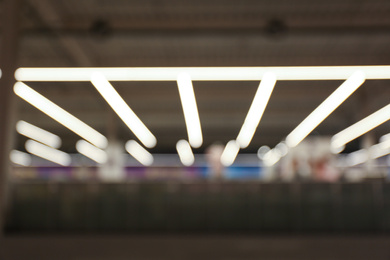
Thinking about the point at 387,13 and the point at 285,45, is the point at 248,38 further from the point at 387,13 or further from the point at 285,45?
the point at 387,13

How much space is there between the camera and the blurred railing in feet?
13.0

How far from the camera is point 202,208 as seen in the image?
13.1ft

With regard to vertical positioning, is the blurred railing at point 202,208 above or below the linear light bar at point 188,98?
below

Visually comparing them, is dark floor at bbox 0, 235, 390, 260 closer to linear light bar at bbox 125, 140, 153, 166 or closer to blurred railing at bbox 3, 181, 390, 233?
blurred railing at bbox 3, 181, 390, 233

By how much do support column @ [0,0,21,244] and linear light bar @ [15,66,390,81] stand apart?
0.92 ft

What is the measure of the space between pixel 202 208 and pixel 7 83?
2534 millimetres

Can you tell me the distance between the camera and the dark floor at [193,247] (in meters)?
3.80

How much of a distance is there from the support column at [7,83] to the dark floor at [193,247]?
0.45m

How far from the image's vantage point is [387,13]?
19.4 feet

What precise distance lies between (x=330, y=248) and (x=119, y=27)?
4.54m

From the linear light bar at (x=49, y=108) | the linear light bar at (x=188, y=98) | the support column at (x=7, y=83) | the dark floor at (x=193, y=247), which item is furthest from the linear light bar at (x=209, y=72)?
the dark floor at (x=193, y=247)

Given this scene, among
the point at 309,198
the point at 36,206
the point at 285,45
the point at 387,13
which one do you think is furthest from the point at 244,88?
the point at 36,206

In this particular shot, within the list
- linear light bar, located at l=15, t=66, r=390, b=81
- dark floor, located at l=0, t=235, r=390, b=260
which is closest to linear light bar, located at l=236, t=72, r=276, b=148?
linear light bar, located at l=15, t=66, r=390, b=81

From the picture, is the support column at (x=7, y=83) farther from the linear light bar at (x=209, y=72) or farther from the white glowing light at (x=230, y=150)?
the white glowing light at (x=230, y=150)
